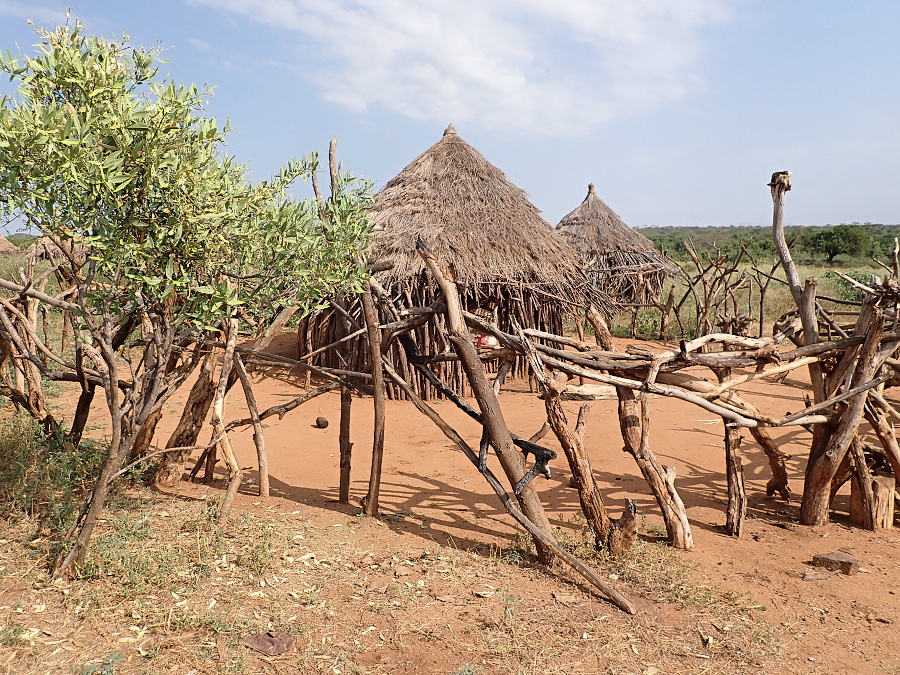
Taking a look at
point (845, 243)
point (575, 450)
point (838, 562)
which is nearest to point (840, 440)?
point (838, 562)

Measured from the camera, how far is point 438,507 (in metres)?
5.03

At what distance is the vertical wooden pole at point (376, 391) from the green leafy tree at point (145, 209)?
69 cm

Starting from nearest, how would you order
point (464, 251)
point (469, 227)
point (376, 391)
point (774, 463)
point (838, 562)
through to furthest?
1. point (838, 562)
2. point (376, 391)
3. point (774, 463)
4. point (464, 251)
5. point (469, 227)

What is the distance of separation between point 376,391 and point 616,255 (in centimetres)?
1266

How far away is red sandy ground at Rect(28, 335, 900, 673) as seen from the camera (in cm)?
347

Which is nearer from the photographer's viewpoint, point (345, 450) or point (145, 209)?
point (145, 209)

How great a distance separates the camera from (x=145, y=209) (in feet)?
9.50

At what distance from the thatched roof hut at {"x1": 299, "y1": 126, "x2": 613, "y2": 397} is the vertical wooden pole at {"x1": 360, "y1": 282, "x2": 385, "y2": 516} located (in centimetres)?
385

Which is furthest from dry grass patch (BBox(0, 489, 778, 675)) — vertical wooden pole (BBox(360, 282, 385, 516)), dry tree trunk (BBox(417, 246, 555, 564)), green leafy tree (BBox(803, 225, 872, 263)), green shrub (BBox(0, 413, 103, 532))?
green leafy tree (BBox(803, 225, 872, 263))

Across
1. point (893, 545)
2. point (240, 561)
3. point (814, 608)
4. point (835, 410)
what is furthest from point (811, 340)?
point (240, 561)

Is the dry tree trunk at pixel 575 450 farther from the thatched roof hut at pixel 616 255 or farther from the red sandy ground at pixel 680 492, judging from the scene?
the thatched roof hut at pixel 616 255

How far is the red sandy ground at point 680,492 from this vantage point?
3.47 m

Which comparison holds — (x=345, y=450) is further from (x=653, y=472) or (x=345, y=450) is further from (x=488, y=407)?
(x=653, y=472)

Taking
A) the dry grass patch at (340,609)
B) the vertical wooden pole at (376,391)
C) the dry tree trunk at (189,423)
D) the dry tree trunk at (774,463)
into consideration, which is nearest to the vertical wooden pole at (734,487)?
the dry tree trunk at (774,463)
